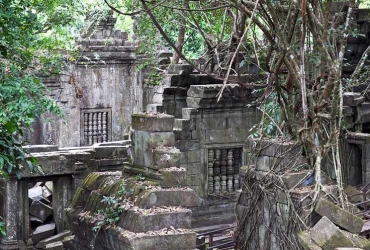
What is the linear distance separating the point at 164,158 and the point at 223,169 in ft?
25.8

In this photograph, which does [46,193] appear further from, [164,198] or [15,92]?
[164,198]

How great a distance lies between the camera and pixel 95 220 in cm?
1262

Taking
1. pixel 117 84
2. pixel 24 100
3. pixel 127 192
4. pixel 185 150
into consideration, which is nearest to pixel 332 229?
pixel 127 192

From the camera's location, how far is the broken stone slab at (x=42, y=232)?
18438 mm

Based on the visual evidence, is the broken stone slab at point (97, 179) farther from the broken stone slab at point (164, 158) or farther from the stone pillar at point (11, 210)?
the stone pillar at point (11, 210)

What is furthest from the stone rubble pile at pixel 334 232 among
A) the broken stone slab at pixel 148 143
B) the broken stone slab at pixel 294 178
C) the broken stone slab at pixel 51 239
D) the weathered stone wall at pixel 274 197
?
the broken stone slab at pixel 51 239

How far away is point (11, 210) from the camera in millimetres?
18031

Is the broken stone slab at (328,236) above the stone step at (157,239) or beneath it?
above

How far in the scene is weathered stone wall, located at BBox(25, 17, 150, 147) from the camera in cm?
2814

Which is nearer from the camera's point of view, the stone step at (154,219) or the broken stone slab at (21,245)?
the stone step at (154,219)

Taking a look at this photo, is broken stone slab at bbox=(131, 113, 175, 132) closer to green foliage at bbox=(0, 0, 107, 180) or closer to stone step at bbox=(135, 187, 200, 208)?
stone step at bbox=(135, 187, 200, 208)

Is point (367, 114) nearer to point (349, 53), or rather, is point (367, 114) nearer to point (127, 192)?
point (349, 53)

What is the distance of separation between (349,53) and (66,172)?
846cm

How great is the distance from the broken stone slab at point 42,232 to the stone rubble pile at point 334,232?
28.0 feet
